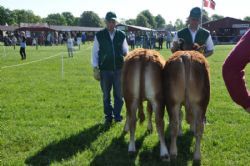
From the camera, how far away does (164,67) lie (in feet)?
18.9

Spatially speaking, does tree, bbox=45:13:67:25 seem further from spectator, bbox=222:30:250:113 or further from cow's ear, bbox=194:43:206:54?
spectator, bbox=222:30:250:113

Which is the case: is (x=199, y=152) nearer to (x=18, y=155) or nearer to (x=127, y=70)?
(x=127, y=70)

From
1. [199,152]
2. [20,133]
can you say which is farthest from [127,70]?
[20,133]

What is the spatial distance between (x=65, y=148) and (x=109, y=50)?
231 cm

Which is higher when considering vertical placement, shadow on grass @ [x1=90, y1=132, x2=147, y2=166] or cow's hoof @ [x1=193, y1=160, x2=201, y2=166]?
cow's hoof @ [x1=193, y1=160, x2=201, y2=166]

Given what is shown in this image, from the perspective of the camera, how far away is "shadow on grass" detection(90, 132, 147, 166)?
5758mm

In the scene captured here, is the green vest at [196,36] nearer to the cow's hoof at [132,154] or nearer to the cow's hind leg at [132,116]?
the cow's hind leg at [132,116]

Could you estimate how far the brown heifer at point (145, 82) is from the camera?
572cm

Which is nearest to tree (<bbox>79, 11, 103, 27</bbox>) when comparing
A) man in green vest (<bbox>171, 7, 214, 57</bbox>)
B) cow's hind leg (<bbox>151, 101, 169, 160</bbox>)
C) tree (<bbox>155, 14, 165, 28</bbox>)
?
tree (<bbox>155, 14, 165, 28</bbox>)

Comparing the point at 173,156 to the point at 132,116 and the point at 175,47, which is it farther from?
the point at 175,47

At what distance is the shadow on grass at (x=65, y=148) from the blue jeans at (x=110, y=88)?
0.71 meters

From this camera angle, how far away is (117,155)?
20.0ft

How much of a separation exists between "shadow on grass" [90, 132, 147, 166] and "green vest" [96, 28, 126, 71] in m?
1.73

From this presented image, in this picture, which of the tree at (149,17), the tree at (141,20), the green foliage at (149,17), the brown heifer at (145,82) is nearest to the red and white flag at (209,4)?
the brown heifer at (145,82)
